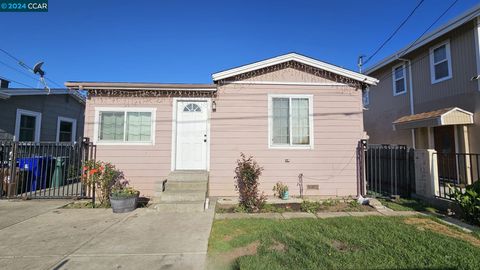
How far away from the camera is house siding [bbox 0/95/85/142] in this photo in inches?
378

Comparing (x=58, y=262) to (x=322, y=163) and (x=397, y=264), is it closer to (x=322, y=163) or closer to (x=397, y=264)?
(x=397, y=264)

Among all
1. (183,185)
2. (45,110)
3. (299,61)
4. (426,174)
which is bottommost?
(183,185)

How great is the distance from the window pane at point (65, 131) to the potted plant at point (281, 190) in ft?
Answer: 35.2

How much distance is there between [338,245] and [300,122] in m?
4.24

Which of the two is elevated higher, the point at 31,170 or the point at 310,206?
the point at 31,170

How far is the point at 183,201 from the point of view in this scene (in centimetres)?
630

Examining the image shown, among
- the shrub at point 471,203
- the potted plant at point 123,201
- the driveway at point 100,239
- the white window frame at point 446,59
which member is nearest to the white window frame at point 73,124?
the driveway at point 100,239

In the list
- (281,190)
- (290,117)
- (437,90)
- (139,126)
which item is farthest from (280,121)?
(437,90)

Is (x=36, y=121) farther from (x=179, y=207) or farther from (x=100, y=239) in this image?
(x=100, y=239)

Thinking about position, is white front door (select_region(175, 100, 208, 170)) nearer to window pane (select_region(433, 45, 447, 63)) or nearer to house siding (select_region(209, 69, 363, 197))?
house siding (select_region(209, 69, 363, 197))

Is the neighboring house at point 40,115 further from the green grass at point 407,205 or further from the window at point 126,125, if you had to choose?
the green grass at point 407,205

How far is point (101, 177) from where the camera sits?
679 cm

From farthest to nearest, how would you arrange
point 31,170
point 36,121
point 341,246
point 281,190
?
point 36,121
point 31,170
point 281,190
point 341,246

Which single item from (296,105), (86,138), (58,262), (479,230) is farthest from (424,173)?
(86,138)
